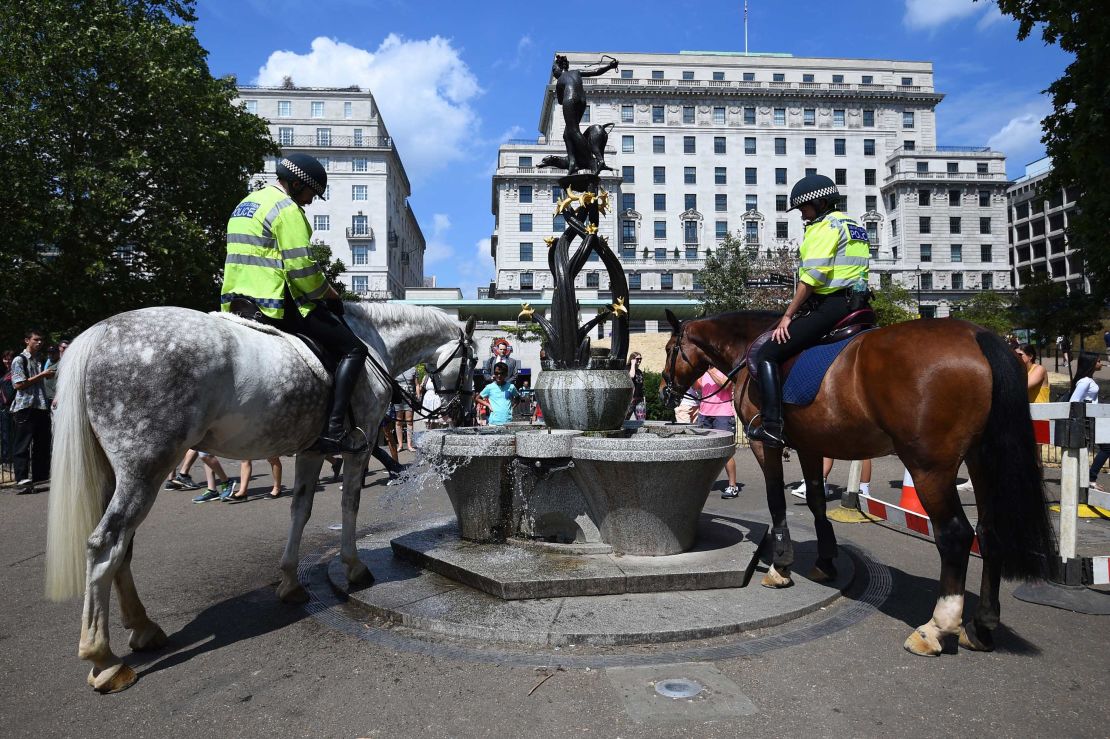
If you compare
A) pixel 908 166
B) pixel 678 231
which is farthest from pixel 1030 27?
pixel 908 166

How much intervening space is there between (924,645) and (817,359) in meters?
1.99

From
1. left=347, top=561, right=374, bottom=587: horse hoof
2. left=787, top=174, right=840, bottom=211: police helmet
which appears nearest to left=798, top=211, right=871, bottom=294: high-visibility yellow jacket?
left=787, top=174, right=840, bottom=211: police helmet

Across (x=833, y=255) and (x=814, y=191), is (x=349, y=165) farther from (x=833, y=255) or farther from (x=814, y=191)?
(x=833, y=255)

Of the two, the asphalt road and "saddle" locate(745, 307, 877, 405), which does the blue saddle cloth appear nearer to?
"saddle" locate(745, 307, 877, 405)

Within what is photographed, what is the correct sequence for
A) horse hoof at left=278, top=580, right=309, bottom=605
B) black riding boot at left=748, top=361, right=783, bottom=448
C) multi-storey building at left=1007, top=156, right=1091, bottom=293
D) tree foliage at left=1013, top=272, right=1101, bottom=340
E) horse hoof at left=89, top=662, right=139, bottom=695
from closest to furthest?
horse hoof at left=89, top=662, right=139, bottom=695, black riding boot at left=748, top=361, right=783, bottom=448, horse hoof at left=278, top=580, right=309, bottom=605, tree foliage at left=1013, top=272, right=1101, bottom=340, multi-storey building at left=1007, top=156, right=1091, bottom=293

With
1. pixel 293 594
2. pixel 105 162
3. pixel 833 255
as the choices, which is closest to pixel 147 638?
pixel 293 594

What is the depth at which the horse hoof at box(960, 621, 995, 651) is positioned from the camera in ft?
13.6

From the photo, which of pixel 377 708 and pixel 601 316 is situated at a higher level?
pixel 601 316

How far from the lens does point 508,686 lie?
3.72 meters

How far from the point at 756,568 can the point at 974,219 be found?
89.7m

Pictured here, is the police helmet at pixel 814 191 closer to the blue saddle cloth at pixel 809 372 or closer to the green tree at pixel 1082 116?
the blue saddle cloth at pixel 809 372

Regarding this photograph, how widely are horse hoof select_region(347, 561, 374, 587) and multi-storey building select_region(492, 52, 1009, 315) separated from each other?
6861cm

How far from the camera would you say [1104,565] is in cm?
479

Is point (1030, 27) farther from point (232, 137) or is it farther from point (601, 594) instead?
point (232, 137)
